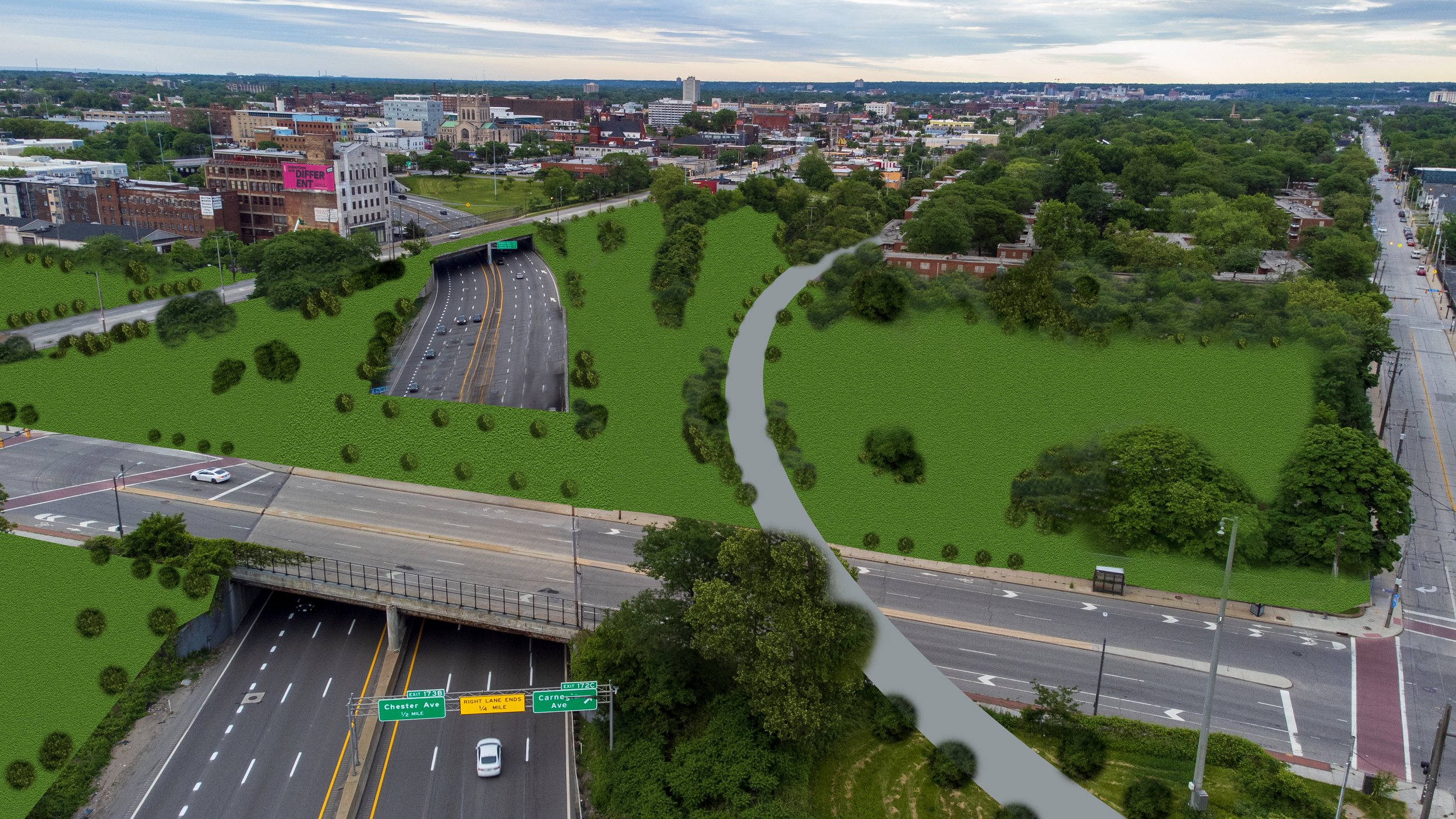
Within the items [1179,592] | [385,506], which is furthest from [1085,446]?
[385,506]

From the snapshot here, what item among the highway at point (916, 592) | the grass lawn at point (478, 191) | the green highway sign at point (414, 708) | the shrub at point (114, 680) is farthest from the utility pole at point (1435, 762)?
the grass lawn at point (478, 191)

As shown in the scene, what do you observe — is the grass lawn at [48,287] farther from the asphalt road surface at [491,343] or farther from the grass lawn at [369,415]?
the asphalt road surface at [491,343]

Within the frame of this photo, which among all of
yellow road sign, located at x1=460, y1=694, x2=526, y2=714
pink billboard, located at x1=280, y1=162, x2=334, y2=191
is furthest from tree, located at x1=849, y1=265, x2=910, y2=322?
pink billboard, located at x1=280, y1=162, x2=334, y2=191

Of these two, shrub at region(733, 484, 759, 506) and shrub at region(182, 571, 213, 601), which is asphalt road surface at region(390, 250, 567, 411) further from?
shrub at region(733, 484, 759, 506)

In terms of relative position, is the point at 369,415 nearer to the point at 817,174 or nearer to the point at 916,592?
the point at 916,592

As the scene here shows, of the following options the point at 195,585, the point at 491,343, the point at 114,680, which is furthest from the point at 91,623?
the point at 491,343

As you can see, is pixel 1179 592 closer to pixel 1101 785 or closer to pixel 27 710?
pixel 1101 785
